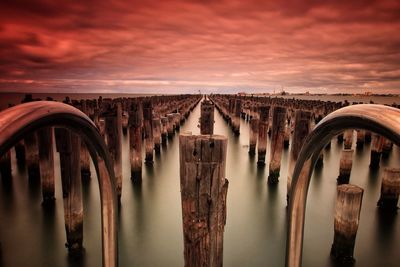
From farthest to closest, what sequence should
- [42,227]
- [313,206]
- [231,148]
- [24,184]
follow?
1. [231,148]
2. [24,184]
3. [313,206]
4. [42,227]

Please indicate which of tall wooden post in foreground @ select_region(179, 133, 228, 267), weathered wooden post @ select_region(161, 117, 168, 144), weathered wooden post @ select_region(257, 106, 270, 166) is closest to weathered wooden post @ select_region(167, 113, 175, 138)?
weathered wooden post @ select_region(161, 117, 168, 144)

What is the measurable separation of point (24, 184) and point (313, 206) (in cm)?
870

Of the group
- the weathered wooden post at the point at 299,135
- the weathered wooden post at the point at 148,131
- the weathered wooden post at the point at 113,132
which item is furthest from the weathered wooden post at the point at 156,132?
the weathered wooden post at the point at 299,135

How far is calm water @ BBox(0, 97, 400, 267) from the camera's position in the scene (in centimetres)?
514

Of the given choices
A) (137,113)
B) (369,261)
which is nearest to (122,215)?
(137,113)

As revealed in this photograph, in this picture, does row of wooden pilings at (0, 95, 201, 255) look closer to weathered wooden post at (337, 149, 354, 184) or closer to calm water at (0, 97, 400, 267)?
calm water at (0, 97, 400, 267)

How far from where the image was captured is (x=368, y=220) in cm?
657

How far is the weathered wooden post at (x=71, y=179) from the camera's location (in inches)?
164

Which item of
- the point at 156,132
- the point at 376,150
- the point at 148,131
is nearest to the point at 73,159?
the point at 148,131

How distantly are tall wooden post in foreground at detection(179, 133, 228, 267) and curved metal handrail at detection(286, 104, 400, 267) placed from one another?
675 millimetres

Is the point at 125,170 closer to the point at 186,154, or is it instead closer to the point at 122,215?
the point at 122,215

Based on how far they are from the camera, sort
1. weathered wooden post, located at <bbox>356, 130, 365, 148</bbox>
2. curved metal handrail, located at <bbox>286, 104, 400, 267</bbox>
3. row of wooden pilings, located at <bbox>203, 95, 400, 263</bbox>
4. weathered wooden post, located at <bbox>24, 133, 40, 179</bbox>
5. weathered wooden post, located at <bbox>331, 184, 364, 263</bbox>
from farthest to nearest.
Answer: weathered wooden post, located at <bbox>356, 130, 365, 148</bbox> → weathered wooden post, located at <bbox>24, 133, 40, 179</bbox> → row of wooden pilings, located at <bbox>203, 95, 400, 263</bbox> → weathered wooden post, located at <bbox>331, 184, 364, 263</bbox> → curved metal handrail, located at <bbox>286, 104, 400, 267</bbox>

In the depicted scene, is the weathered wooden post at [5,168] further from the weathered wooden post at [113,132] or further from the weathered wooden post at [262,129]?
the weathered wooden post at [262,129]

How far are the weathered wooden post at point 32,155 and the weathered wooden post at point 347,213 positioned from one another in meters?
8.09
